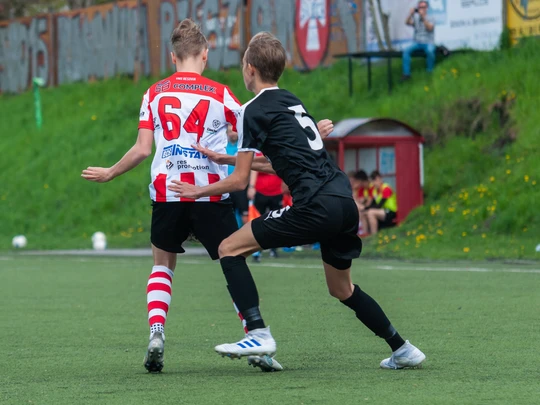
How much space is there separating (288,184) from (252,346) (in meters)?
0.88

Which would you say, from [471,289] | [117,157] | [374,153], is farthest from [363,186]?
[117,157]

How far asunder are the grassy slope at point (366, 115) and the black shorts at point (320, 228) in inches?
417

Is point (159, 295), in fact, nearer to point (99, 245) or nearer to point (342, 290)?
point (342, 290)

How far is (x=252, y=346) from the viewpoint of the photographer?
621cm

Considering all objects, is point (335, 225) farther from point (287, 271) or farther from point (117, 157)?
point (117, 157)

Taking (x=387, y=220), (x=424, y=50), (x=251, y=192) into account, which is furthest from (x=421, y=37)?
(x=251, y=192)

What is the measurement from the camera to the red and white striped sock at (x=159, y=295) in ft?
22.5

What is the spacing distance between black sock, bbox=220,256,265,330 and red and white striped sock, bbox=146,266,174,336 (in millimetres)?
617

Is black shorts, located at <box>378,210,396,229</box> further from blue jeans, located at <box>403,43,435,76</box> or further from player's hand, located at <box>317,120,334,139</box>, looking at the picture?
player's hand, located at <box>317,120,334,139</box>

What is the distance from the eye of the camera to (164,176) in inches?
267

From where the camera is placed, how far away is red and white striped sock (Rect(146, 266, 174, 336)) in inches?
270

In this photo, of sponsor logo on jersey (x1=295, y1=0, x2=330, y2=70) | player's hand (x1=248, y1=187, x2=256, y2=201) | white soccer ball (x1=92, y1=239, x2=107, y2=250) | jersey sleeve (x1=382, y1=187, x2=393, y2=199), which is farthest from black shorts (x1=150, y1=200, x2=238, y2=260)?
sponsor logo on jersey (x1=295, y1=0, x2=330, y2=70)

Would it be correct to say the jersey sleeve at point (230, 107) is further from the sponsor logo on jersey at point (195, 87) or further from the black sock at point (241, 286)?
the black sock at point (241, 286)

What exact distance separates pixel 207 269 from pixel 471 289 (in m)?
5.03
